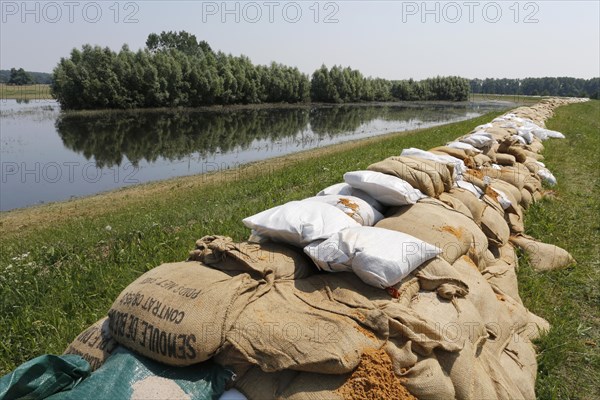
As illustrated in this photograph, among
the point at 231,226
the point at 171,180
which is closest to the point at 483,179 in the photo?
the point at 231,226

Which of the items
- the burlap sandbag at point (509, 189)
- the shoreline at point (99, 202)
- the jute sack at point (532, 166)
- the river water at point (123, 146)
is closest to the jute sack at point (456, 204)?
the burlap sandbag at point (509, 189)

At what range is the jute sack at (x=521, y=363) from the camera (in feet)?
8.33

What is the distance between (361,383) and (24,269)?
390cm

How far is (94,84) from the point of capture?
3606 cm

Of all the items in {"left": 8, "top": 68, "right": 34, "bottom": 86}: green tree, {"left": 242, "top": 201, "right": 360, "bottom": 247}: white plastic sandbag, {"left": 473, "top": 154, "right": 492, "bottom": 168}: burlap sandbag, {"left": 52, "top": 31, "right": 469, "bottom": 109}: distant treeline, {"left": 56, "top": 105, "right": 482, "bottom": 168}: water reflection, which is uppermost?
{"left": 8, "top": 68, "right": 34, "bottom": 86}: green tree

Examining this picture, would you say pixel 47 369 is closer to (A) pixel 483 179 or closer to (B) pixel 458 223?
(B) pixel 458 223

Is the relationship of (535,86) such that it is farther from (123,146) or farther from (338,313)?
(338,313)

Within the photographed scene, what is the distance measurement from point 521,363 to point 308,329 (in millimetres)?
1564

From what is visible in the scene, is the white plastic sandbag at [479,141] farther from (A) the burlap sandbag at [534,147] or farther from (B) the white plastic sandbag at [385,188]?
(B) the white plastic sandbag at [385,188]

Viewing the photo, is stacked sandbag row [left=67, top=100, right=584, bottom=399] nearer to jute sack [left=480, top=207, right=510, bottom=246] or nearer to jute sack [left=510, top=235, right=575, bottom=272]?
jute sack [left=480, top=207, right=510, bottom=246]

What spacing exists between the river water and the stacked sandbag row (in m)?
11.1

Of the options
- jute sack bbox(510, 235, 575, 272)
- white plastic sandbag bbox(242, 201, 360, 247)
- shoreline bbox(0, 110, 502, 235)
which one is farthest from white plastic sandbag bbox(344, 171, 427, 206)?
shoreline bbox(0, 110, 502, 235)

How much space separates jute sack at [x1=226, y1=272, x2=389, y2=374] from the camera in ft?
6.62

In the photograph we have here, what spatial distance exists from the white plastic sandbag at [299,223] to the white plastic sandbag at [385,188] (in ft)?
2.66
